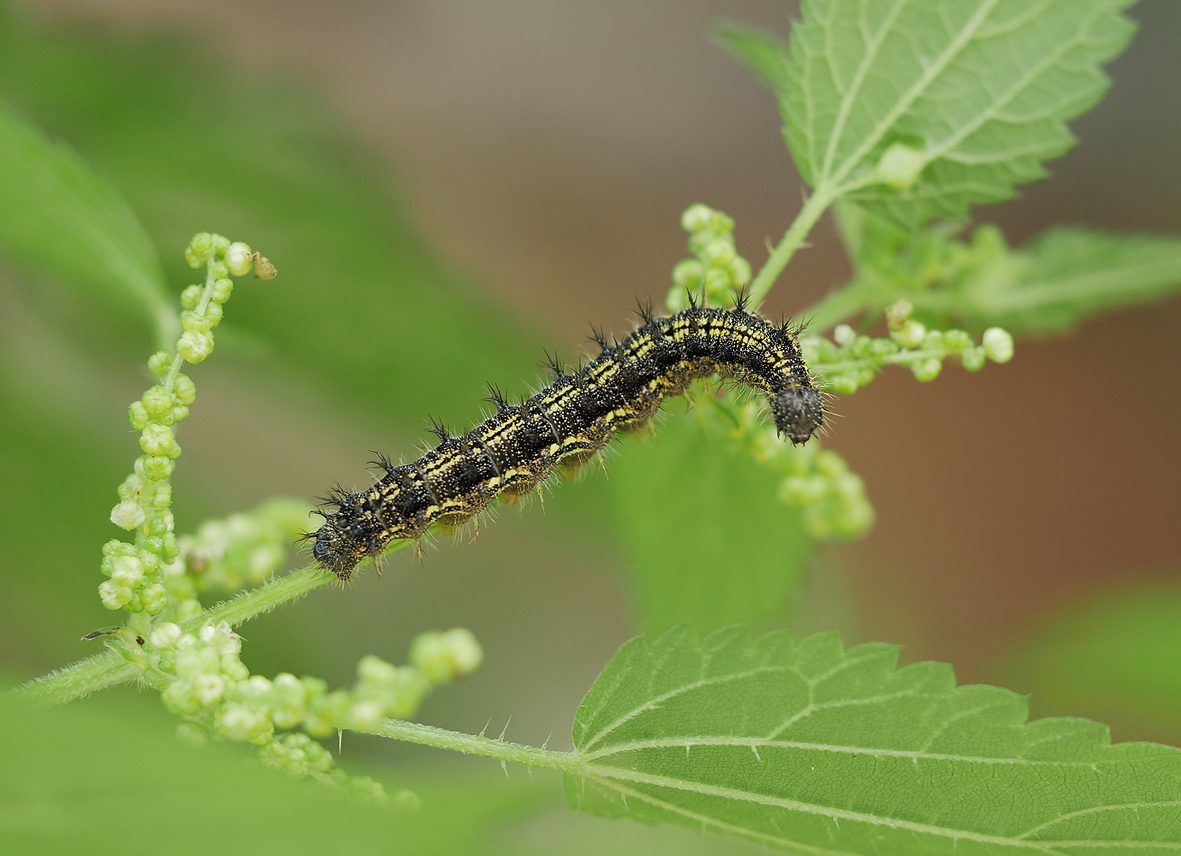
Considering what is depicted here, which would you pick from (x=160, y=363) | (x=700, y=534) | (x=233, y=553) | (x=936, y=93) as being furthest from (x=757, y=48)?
(x=233, y=553)

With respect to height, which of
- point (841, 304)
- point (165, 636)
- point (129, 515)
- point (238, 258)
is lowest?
point (165, 636)

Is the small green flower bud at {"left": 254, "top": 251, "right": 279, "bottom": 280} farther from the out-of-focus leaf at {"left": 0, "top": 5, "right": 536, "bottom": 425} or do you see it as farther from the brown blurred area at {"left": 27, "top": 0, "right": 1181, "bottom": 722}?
the brown blurred area at {"left": 27, "top": 0, "right": 1181, "bottom": 722}

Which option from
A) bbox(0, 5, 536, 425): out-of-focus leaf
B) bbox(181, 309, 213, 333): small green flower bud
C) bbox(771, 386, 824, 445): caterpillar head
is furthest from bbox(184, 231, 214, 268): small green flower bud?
bbox(771, 386, 824, 445): caterpillar head

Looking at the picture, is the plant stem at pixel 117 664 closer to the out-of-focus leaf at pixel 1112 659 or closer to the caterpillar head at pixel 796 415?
the caterpillar head at pixel 796 415

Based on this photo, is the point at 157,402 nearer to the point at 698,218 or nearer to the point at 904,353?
the point at 698,218

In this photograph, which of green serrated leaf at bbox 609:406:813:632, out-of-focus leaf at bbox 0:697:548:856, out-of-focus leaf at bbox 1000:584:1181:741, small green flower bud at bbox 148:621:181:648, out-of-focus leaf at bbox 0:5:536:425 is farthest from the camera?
out-of-focus leaf at bbox 1000:584:1181:741

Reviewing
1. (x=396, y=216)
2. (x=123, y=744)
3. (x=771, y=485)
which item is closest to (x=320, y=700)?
(x=123, y=744)

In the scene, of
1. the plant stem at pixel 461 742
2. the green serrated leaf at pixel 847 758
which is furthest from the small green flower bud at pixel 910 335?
the plant stem at pixel 461 742
